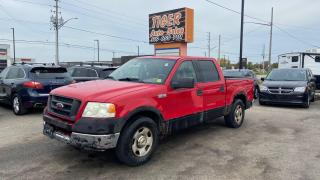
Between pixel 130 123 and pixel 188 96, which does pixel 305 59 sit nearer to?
pixel 188 96

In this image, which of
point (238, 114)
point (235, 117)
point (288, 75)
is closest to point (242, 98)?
point (238, 114)

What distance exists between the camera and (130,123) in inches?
190

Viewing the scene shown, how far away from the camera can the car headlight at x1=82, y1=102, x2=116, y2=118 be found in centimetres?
449

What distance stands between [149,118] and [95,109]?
0.98 m

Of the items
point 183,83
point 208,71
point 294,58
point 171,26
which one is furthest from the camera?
point 171,26

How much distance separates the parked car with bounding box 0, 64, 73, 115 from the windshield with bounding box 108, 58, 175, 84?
3867 mm

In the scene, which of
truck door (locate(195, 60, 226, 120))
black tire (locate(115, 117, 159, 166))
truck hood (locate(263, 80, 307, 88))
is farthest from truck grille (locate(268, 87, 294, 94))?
black tire (locate(115, 117, 159, 166))

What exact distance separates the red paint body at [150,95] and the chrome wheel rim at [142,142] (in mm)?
428

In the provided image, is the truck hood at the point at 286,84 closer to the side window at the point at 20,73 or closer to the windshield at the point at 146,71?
the windshield at the point at 146,71

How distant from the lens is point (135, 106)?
477 cm

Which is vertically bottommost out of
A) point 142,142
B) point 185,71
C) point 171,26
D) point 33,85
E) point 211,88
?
point 142,142

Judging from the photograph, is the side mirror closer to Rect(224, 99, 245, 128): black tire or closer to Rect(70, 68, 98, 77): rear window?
Rect(224, 99, 245, 128): black tire

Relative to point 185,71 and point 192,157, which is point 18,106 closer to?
point 185,71

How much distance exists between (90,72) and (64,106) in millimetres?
7421
